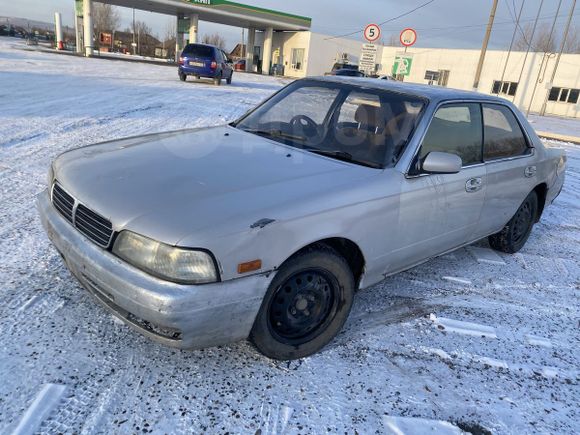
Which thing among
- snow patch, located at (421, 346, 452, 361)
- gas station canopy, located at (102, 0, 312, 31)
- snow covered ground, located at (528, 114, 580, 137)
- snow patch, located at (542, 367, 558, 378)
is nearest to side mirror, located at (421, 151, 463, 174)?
snow patch, located at (421, 346, 452, 361)

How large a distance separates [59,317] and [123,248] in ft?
3.06

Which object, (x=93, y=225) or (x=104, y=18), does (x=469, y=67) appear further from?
(x=104, y=18)

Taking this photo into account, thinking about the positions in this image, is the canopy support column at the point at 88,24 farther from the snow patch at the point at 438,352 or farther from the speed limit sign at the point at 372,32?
the snow patch at the point at 438,352

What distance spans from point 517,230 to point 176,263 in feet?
12.7

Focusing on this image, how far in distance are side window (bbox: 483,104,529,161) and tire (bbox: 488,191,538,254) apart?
660mm

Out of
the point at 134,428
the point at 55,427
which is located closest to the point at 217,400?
the point at 134,428

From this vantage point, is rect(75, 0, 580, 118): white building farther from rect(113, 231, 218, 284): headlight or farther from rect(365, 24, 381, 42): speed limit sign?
rect(113, 231, 218, 284): headlight

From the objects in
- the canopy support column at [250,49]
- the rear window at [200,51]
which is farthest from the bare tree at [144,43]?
the rear window at [200,51]

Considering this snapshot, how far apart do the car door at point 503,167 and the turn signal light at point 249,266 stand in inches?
94.2

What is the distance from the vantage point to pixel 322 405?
2355 mm

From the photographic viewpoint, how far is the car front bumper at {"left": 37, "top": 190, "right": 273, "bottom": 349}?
2096mm

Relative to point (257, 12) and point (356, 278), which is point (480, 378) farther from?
point (257, 12)

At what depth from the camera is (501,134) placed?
4062 millimetres

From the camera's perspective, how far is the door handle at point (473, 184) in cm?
348
